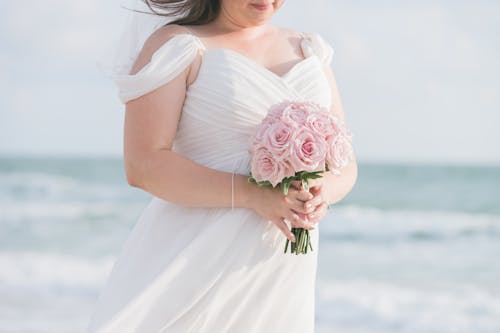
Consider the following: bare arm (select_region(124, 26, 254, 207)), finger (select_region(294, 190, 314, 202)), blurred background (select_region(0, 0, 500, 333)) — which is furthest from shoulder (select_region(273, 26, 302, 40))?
blurred background (select_region(0, 0, 500, 333))

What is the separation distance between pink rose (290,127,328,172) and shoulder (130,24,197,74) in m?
0.63

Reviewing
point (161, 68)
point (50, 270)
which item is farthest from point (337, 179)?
point (50, 270)

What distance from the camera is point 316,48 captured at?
333 centimetres

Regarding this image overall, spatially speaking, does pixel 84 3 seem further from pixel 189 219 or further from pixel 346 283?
pixel 189 219

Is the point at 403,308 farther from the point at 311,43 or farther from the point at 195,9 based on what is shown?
the point at 195,9

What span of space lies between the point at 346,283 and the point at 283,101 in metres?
8.47

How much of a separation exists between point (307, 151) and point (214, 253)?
0.52m

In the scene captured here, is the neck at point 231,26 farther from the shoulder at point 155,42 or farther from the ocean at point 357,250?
the ocean at point 357,250

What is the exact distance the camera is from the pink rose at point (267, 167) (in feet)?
9.07

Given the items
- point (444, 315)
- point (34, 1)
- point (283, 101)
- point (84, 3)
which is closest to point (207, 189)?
point (283, 101)

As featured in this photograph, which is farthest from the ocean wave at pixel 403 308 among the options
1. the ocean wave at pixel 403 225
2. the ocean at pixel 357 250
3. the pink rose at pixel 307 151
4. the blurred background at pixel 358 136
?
the pink rose at pixel 307 151

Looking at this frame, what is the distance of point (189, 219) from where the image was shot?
3.07 meters

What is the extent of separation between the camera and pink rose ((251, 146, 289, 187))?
2764mm

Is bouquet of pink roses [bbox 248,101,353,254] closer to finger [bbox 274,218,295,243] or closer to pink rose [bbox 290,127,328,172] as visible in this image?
pink rose [bbox 290,127,328,172]
